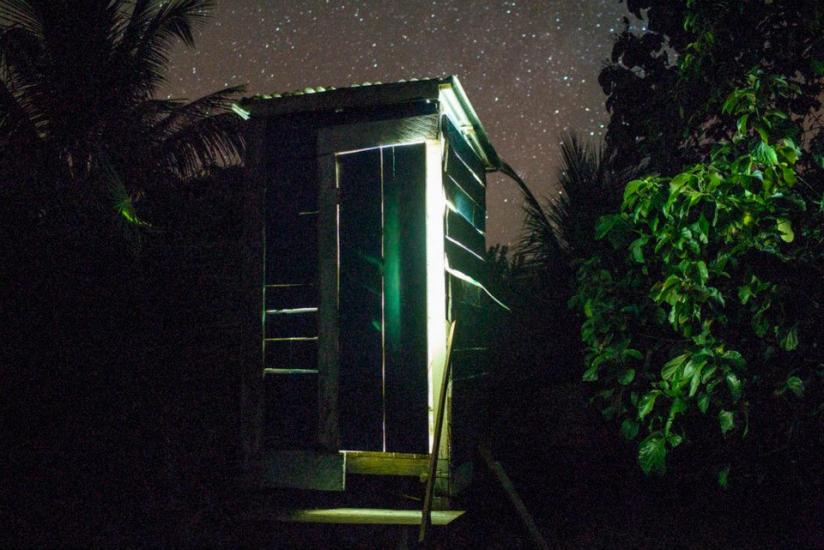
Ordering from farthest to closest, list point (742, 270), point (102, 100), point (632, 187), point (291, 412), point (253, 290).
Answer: point (102, 100) → point (253, 290) → point (291, 412) → point (742, 270) → point (632, 187)

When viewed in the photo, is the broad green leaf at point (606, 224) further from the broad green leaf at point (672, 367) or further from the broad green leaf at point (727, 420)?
the broad green leaf at point (727, 420)

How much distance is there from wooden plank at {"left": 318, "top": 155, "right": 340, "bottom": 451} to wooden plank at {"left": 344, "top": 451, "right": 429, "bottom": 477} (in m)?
0.18

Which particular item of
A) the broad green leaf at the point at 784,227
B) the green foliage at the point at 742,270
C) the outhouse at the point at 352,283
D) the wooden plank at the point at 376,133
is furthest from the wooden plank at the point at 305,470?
the broad green leaf at the point at 784,227

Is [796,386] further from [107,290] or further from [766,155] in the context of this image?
[107,290]

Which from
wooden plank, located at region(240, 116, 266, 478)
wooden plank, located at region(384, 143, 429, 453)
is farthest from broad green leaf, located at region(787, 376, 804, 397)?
wooden plank, located at region(240, 116, 266, 478)

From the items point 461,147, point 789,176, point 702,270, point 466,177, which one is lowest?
point 702,270

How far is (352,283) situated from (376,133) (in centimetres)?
115

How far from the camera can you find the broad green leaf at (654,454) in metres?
3.89

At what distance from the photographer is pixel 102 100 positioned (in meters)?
9.36

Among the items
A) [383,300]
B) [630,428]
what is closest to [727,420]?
[630,428]

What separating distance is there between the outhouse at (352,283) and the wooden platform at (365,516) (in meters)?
0.21

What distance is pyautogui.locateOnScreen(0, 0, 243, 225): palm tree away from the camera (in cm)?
870

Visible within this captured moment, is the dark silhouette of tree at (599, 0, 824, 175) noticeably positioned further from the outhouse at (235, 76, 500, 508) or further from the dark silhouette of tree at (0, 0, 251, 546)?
the dark silhouette of tree at (0, 0, 251, 546)

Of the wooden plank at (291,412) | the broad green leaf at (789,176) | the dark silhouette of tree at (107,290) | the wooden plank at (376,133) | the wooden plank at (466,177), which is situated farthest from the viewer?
the dark silhouette of tree at (107,290)
